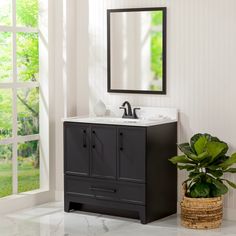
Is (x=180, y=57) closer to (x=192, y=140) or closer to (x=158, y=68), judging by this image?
(x=158, y=68)

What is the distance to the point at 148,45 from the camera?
594cm

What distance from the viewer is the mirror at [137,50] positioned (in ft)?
19.4

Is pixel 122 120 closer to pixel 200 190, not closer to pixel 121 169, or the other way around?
pixel 121 169

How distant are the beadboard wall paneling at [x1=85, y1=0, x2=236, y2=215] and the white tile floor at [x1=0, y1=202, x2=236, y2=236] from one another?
0.49 metres

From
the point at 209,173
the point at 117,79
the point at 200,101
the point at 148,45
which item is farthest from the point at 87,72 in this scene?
the point at 209,173

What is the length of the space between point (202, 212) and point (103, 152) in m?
1.01

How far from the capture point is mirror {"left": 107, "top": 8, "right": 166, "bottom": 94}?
19.4 ft

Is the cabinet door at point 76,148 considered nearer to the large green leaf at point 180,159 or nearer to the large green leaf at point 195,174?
the large green leaf at point 180,159

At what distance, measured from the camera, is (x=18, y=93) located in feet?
20.8

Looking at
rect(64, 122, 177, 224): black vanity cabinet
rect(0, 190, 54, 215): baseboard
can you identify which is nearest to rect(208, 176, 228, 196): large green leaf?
rect(64, 122, 177, 224): black vanity cabinet

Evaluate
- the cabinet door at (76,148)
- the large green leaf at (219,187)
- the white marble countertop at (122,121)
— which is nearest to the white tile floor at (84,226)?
the large green leaf at (219,187)

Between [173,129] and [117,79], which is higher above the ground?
[117,79]

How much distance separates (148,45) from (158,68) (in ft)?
0.74

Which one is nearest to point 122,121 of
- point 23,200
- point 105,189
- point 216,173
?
point 105,189
